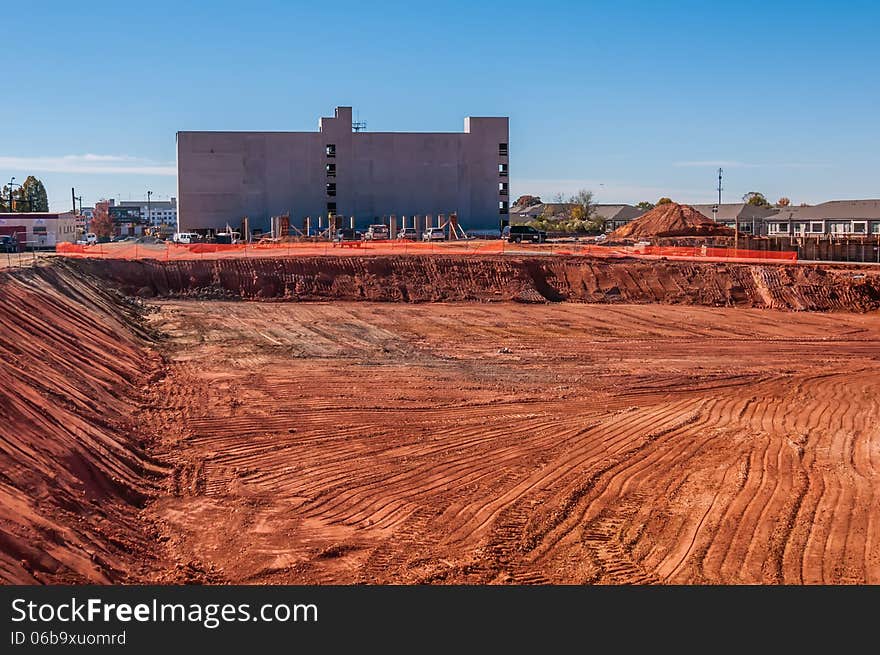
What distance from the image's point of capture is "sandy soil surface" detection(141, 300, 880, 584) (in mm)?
13578

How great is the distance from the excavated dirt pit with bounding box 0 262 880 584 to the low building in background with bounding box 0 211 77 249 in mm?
32659

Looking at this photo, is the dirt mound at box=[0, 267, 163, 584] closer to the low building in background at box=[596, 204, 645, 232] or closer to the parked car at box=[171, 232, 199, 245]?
the parked car at box=[171, 232, 199, 245]

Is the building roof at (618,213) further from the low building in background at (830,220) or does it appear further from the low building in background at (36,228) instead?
the low building in background at (36,228)

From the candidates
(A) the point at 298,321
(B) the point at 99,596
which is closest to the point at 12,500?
(B) the point at 99,596

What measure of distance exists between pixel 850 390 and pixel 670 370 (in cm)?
512

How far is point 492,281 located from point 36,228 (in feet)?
122

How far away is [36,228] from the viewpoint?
70062 mm

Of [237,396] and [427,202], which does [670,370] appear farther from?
[427,202]

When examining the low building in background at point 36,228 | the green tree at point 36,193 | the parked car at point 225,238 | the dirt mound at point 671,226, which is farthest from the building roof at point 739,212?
the green tree at point 36,193

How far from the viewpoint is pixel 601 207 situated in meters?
141

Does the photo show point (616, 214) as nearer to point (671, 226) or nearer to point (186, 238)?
point (671, 226)

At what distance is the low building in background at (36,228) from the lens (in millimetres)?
67456

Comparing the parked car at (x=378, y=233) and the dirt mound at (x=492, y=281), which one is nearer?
the dirt mound at (x=492, y=281)

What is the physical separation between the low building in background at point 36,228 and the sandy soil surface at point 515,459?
3846 centimetres
